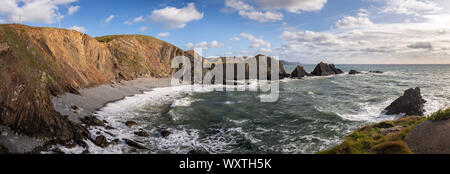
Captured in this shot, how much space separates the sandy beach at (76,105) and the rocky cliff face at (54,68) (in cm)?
67

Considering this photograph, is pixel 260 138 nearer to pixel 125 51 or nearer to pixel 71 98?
pixel 71 98

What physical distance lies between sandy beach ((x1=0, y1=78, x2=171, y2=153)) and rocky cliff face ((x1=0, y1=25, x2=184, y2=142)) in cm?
67

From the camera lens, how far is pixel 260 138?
19.1 metres

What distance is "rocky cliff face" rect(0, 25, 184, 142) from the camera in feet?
46.8

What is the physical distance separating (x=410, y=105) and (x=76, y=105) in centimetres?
3830

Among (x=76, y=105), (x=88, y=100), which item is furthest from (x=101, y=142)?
(x=88, y=100)

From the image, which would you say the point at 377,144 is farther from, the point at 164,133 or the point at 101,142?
the point at 101,142

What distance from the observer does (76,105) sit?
80.7 feet

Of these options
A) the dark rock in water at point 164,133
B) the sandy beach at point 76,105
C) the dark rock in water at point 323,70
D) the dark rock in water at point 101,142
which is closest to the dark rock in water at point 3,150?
the sandy beach at point 76,105

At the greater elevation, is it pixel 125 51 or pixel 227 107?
pixel 125 51

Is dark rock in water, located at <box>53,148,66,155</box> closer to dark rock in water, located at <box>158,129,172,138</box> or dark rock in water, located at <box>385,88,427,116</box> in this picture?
dark rock in water, located at <box>158,129,172,138</box>

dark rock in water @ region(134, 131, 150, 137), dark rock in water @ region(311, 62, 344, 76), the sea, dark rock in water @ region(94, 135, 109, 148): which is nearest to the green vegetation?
the sea

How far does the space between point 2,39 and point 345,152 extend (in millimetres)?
25164
